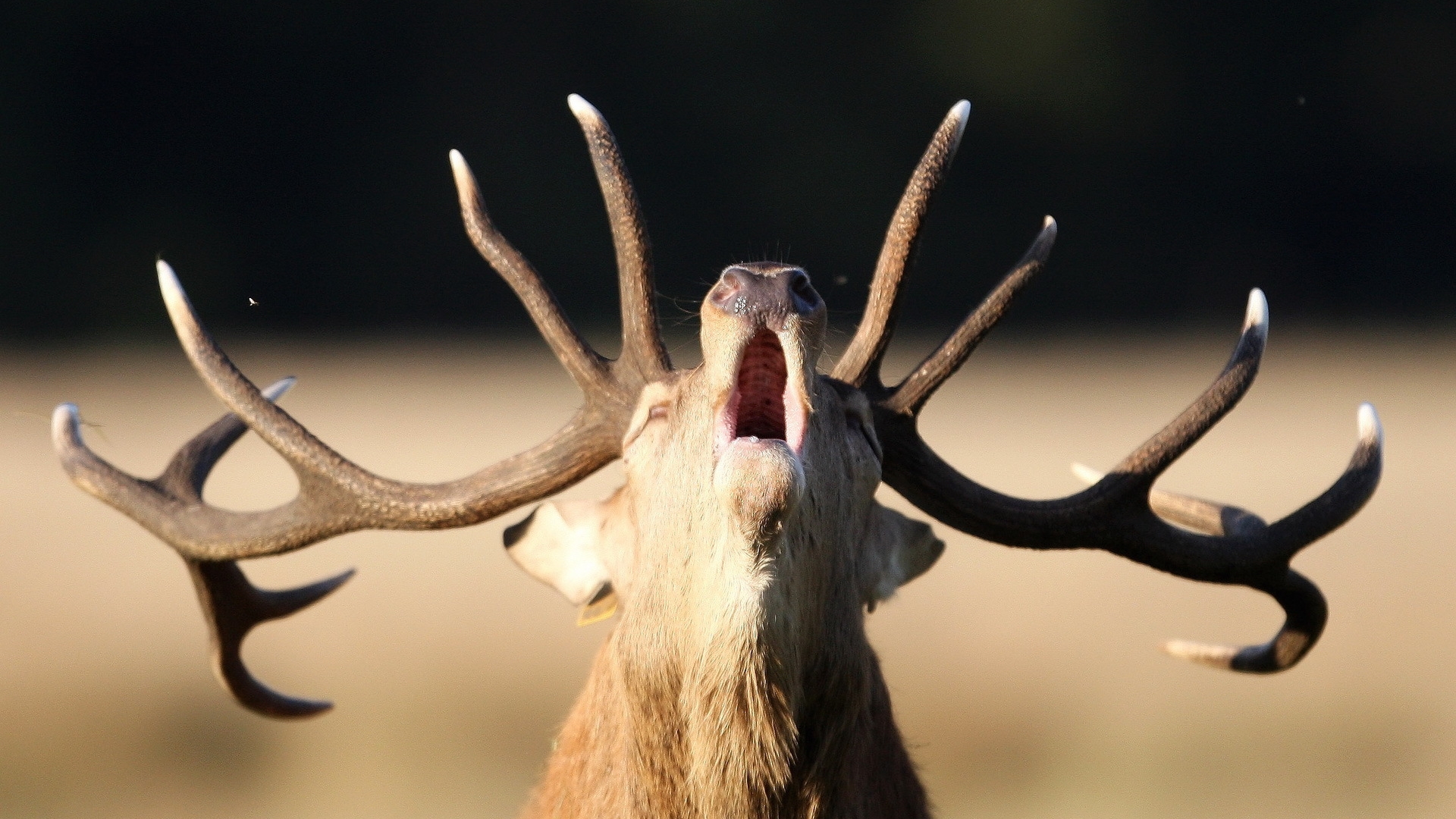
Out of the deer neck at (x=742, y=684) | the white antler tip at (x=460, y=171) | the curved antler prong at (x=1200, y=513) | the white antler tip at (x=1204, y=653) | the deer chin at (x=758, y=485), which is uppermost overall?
the white antler tip at (x=460, y=171)

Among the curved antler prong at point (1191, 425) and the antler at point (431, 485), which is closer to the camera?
the antler at point (431, 485)

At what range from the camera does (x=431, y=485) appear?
168 inches

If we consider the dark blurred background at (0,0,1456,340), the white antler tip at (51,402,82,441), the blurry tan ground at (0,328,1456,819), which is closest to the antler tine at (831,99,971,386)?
the white antler tip at (51,402,82,441)

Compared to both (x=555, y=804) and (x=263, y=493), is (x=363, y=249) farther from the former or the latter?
(x=555, y=804)

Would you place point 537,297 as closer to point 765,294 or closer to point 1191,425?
point 765,294

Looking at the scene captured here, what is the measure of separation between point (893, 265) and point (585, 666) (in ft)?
16.9

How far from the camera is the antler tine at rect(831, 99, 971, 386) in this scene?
4.18 m

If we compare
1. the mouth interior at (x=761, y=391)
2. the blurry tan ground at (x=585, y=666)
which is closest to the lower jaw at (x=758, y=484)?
the mouth interior at (x=761, y=391)

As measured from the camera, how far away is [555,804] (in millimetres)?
4309

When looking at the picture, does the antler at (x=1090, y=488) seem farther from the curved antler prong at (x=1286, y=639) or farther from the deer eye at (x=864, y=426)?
the deer eye at (x=864, y=426)

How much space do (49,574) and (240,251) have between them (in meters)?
9.90

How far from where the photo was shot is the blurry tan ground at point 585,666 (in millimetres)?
7918

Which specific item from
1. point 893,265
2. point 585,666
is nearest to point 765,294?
point 893,265

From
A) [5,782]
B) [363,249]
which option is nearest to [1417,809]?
[5,782]
